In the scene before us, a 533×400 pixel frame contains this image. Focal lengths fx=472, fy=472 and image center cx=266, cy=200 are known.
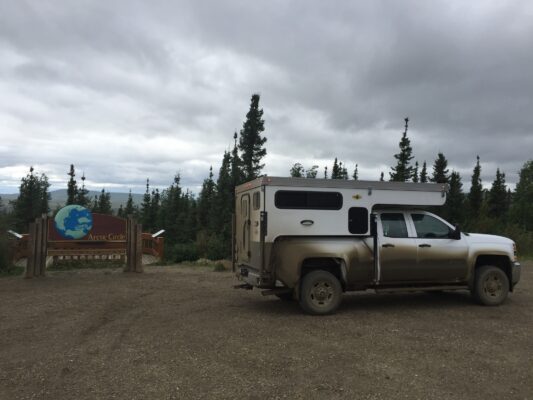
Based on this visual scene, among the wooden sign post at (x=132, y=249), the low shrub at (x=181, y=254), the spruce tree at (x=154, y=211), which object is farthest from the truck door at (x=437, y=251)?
the spruce tree at (x=154, y=211)

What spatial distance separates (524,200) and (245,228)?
7664 centimetres

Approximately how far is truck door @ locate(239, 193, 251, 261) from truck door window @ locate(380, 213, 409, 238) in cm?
255

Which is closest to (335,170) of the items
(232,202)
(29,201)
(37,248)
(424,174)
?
(424,174)

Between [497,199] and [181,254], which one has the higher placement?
[497,199]

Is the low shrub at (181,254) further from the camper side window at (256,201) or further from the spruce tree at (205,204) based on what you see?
the spruce tree at (205,204)

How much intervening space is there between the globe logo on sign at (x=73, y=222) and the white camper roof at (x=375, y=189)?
25.3 ft

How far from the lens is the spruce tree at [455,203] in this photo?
171 ft

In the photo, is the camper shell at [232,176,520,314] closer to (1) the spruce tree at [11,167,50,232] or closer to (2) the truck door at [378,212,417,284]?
(2) the truck door at [378,212,417,284]

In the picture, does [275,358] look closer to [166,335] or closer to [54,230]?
[166,335]

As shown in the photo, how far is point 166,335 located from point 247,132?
3224cm

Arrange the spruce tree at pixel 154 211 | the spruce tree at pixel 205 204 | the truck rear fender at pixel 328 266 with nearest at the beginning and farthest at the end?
the truck rear fender at pixel 328 266 < the spruce tree at pixel 205 204 < the spruce tree at pixel 154 211

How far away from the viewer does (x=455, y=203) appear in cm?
5459

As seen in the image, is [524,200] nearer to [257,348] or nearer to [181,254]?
[181,254]

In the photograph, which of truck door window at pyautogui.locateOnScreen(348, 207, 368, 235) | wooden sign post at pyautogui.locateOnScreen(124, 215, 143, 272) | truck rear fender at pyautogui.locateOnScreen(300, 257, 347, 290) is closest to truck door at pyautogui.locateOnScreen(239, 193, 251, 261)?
truck rear fender at pyautogui.locateOnScreen(300, 257, 347, 290)
